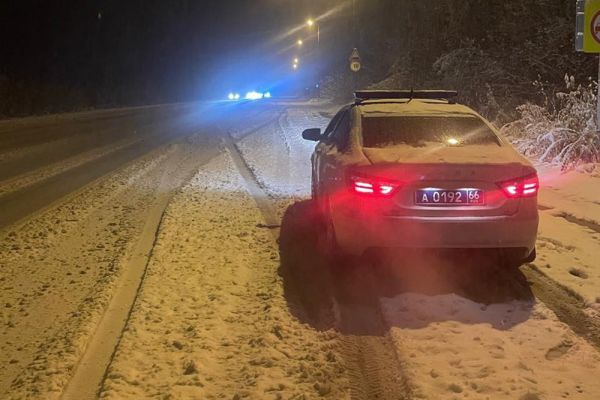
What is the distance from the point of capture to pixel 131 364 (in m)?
3.80

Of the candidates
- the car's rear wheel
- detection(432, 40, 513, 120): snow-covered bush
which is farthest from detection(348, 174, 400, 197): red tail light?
detection(432, 40, 513, 120): snow-covered bush

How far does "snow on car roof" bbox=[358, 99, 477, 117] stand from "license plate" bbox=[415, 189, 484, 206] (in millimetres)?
1378

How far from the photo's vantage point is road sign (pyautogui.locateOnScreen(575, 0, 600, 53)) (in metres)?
9.10

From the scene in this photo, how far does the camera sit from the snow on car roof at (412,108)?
237 inches

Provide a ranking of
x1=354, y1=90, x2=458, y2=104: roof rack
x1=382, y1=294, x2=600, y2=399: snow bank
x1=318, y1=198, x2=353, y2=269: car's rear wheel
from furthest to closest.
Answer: x1=354, y1=90, x2=458, y2=104: roof rack, x1=318, y1=198, x2=353, y2=269: car's rear wheel, x1=382, y1=294, x2=600, y2=399: snow bank

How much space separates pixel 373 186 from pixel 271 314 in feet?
4.25

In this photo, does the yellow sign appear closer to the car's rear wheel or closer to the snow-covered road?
the snow-covered road

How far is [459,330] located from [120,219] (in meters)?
5.14

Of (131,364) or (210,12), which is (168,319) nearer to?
(131,364)

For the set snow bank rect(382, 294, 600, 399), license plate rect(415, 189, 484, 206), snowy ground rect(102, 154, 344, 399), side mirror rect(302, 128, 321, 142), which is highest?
side mirror rect(302, 128, 321, 142)

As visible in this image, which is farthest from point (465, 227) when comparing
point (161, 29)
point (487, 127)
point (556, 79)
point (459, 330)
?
point (161, 29)

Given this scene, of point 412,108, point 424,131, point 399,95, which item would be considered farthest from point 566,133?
point 424,131

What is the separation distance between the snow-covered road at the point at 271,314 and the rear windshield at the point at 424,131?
1186 mm

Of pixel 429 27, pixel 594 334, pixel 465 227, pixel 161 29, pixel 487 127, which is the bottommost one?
pixel 594 334
